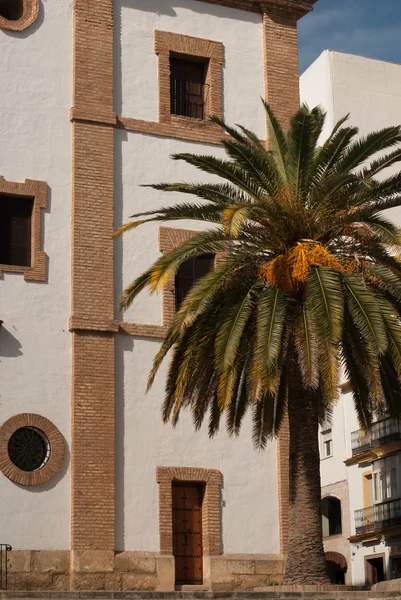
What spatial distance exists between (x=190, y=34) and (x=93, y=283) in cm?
616

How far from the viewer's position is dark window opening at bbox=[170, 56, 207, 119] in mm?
23797

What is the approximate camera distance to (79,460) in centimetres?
2036

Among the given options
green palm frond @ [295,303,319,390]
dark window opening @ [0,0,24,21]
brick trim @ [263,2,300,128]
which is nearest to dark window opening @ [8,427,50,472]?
green palm frond @ [295,303,319,390]

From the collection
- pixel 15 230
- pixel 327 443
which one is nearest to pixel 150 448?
pixel 15 230

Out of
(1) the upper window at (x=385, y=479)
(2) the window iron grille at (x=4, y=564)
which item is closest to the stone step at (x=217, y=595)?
(2) the window iron grille at (x=4, y=564)

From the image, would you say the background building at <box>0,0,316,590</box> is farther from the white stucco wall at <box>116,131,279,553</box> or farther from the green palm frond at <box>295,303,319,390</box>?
the green palm frond at <box>295,303,319,390</box>

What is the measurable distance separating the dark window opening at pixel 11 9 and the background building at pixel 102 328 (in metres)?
0.03

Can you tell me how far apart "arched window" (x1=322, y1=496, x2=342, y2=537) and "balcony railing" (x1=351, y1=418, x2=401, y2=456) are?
10.8 ft

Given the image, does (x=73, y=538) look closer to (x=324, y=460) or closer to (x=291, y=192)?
(x=291, y=192)

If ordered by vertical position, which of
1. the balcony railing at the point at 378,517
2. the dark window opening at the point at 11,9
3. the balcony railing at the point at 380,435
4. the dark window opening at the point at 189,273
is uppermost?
the dark window opening at the point at 11,9

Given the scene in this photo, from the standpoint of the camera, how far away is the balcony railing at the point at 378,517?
3688 cm

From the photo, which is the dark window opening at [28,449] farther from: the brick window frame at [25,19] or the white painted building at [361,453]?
the white painted building at [361,453]

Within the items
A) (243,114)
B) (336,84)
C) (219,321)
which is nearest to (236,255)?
(219,321)

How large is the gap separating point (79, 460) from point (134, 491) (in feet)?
4.08
